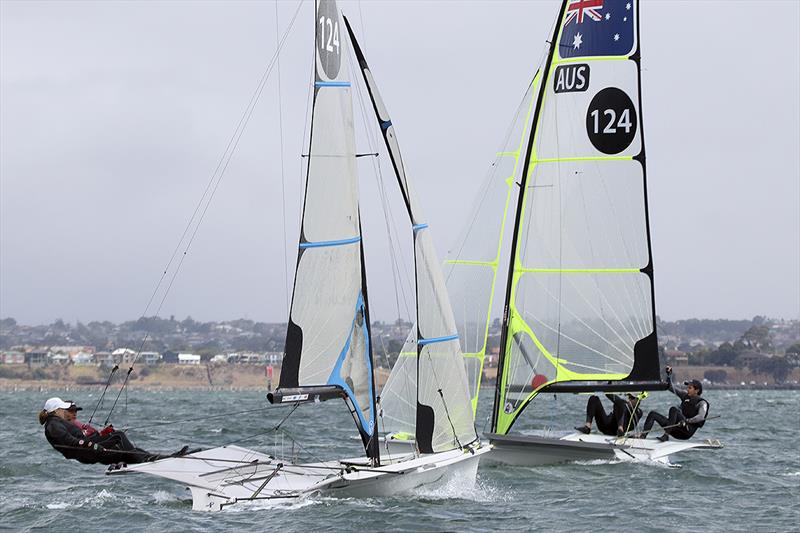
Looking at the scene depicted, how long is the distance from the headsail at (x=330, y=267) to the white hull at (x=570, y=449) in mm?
3794

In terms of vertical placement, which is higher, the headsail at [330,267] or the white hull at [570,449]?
the headsail at [330,267]

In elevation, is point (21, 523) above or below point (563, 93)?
below

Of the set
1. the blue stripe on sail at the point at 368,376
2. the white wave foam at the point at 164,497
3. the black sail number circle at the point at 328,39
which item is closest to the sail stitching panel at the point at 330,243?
the blue stripe on sail at the point at 368,376

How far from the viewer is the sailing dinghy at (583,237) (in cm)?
1853

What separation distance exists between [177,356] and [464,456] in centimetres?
14571

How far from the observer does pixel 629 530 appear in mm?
12820

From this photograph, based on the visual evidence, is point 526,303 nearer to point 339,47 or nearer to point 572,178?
point 572,178

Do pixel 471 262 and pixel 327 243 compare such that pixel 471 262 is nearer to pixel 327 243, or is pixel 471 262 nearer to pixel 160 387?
pixel 327 243

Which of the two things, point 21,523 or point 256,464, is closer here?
point 21,523

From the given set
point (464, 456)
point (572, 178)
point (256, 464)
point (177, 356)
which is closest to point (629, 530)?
point (464, 456)

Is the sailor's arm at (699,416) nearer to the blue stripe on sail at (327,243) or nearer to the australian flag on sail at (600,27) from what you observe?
the australian flag on sail at (600,27)

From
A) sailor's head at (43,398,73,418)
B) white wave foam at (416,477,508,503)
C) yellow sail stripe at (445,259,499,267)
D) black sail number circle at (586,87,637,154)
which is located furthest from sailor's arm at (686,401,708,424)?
sailor's head at (43,398,73,418)

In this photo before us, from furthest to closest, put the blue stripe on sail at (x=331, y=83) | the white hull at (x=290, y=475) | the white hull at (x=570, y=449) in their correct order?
the white hull at (x=570, y=449) < the blue stripe on sail at (x=331, y=83) < the white hull at (x=290, y=475)

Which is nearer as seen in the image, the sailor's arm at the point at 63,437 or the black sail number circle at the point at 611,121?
the sailor's arm at the point at 63,437
